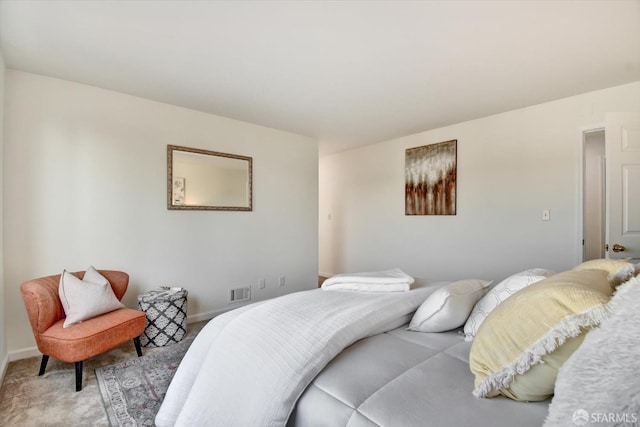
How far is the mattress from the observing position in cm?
80

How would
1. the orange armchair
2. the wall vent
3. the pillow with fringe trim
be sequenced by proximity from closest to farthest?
1. the pillow with fringe trim
2. the orange armchair
3. the wall vent

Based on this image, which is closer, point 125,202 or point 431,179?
point 125,202

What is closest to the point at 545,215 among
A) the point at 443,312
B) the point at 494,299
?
the point at 494,299

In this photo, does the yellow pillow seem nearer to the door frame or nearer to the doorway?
the door frame

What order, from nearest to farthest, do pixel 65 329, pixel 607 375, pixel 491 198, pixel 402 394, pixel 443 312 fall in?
pixel 607 375 → pixel 402 394 → pixel 443 312 → pixel 65 329 → pixel 491 198

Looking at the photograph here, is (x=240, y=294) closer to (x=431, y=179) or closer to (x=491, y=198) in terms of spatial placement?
(x=431, y=179)

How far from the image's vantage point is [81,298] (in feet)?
7.24

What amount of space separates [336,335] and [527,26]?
2239mm

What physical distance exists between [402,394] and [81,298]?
2.37 m

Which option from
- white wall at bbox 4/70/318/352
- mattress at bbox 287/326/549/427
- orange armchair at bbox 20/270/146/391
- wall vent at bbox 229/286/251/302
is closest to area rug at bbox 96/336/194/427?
orange armchair at bbox 20/270/146/391

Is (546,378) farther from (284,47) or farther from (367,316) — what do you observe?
(284,47)

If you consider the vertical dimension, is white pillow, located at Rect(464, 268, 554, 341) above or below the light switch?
below

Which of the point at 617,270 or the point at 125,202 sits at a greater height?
the point at 125,202

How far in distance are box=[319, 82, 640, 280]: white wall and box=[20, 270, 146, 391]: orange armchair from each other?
138 inches
